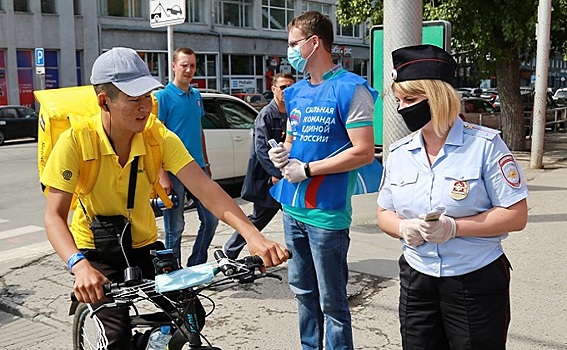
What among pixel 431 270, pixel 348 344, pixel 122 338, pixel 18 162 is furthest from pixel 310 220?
pixel 18 162

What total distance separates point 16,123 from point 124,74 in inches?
842

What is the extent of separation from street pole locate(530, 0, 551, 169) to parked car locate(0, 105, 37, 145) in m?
17.3

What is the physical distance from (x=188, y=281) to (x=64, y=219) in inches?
A: 30.9

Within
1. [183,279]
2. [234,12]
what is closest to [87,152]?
[183,279]

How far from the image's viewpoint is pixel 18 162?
53.3 ft

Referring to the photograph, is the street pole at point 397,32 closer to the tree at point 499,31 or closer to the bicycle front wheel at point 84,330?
the bicycle front wheel at point 84,330

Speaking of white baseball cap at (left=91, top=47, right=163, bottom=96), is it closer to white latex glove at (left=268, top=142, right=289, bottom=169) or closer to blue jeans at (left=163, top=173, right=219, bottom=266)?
white latex glove at (left=268, top=142, right=289, bottom=169)

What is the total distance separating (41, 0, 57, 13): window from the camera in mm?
30625

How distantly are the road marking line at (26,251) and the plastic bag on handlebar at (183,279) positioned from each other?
17.1ft

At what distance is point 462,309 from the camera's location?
2646 mm

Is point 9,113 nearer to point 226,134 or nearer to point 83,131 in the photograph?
point 226,134

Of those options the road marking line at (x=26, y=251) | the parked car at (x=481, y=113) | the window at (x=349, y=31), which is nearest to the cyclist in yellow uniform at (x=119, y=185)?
the road marking line at (x=26, y=251)

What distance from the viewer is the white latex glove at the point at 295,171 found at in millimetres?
3516

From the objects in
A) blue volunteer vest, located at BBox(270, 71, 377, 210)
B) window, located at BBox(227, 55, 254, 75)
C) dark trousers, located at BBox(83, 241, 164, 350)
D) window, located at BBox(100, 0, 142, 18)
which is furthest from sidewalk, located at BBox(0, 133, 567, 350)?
window, located at BBox(227, 55, 254, 75)
